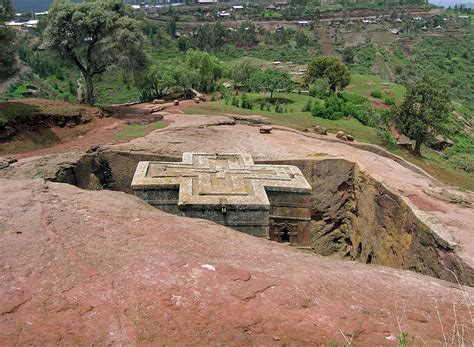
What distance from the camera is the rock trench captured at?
469 inches

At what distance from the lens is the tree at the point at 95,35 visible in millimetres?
22141

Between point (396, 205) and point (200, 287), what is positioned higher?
point (200, 287)

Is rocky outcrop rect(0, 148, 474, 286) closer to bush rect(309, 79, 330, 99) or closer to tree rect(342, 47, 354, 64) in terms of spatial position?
bush rect(309, 79, 330, 99)

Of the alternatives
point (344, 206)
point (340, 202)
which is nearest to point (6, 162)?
point (340, 202)

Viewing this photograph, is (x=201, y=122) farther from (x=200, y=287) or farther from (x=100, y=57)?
(x=200, y=287)

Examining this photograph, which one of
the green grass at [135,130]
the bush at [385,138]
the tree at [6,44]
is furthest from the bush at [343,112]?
the tree at [6,44]

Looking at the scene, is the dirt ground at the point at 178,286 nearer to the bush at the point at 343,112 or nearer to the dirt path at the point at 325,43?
the bush at the point at 343,112

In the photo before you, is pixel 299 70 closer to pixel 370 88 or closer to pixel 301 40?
pixel 370 88

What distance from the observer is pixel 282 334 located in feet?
17.9

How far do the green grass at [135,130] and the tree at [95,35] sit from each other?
4.77 m

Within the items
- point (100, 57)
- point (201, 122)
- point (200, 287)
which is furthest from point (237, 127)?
point (200, 287)

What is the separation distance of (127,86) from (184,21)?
64143 millimetres

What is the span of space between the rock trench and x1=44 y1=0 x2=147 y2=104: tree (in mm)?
8547

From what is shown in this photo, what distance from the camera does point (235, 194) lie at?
11.8m
